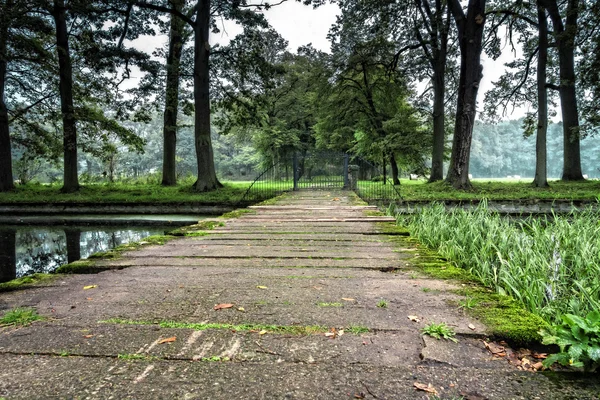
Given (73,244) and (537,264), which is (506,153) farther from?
(73,244)

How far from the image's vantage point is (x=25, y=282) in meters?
2.00

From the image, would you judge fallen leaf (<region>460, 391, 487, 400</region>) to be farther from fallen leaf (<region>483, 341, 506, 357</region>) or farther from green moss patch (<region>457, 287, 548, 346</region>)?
green moss patch (<region>457, 287, 548, 346</region>)

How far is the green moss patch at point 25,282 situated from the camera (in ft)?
6.27

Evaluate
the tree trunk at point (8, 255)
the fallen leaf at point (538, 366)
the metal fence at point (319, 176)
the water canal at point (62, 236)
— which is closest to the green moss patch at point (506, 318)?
the fallen leaf at point (538, 366)

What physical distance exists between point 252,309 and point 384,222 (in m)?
3.13

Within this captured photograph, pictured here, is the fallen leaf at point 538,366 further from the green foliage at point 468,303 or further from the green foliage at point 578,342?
the green foliage at point 468,303

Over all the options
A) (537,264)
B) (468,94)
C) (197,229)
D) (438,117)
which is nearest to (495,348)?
(537,264)

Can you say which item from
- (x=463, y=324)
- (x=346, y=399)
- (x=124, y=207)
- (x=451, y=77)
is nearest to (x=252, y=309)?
(x=346, y=399)

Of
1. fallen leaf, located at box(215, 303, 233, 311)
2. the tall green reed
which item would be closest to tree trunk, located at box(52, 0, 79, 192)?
the tall green reed

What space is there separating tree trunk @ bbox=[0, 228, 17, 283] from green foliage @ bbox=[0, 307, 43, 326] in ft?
11.0

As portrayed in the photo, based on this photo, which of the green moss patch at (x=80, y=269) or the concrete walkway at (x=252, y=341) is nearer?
the concrete walkway at (x=252, y=341)

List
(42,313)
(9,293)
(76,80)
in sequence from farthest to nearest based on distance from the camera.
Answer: (76,80), (9,293), (42,313)

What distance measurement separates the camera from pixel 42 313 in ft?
5.10

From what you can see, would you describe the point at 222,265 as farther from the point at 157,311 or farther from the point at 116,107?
the point at 116,107
